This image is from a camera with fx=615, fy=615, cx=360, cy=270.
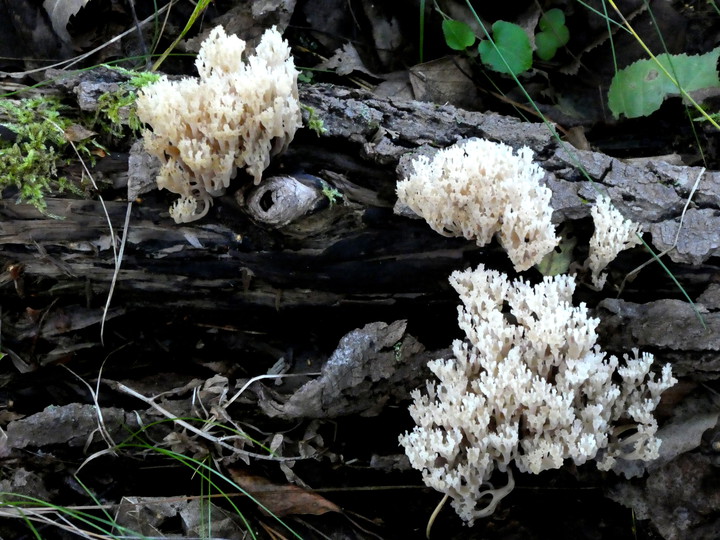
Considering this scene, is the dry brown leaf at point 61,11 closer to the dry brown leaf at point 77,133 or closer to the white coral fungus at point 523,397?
the dry brown leaf at point 77,133

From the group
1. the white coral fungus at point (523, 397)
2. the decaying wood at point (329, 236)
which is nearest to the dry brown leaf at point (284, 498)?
the white coral fungus at point (523, 397)

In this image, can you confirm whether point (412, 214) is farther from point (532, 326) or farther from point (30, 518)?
point (30, 518)

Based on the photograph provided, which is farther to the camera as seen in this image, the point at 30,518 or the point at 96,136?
the point at 96,136

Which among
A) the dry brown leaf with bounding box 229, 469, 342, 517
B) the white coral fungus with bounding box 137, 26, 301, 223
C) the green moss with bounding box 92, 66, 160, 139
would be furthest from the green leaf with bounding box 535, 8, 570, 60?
the dry brown leaf with bounding box 229, 469, 342, 517

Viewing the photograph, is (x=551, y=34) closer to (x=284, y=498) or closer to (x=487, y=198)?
→ (x=487, y=198)

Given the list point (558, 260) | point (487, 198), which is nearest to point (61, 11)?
point (487, 198)

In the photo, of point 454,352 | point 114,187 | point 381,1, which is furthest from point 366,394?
point 381,1

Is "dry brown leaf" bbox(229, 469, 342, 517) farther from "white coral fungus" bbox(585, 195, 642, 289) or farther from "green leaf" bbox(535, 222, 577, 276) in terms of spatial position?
"white coral fungus" bbox(585, 195, 642, 289)
